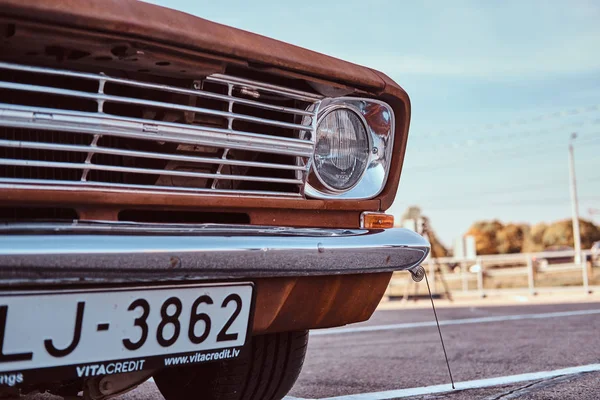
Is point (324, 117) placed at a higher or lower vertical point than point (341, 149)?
higher

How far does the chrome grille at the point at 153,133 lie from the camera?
5.58 ft

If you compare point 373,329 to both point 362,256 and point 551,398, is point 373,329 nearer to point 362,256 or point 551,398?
point 551,398

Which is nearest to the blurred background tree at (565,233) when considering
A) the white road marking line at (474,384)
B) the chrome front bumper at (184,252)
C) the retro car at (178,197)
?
the white road marking line at (474,384)

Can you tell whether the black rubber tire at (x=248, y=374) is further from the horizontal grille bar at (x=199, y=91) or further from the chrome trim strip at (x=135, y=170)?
the horizontal grille bar at (x=199, y=91)

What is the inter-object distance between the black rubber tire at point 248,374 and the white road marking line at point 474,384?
0.79m

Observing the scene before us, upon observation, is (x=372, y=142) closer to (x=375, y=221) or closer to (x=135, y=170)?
(x=375, y=221)

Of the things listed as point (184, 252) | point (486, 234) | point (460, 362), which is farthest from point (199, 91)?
point (486, 234)

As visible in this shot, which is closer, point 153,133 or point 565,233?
point 153,133

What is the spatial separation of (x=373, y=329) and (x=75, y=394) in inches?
187

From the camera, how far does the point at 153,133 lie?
6.03 feet

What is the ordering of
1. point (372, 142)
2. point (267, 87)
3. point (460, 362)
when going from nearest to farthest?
point (267, 87) < point (372, 142) < point (460, 362)

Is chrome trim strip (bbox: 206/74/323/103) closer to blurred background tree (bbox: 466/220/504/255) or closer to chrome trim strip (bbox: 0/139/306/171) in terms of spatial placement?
chrome trim strip (bbox: 0/139/306/171)

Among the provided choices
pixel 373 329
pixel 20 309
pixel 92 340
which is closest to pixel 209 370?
pixel 92 340

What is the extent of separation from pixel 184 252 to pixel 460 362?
311cm
